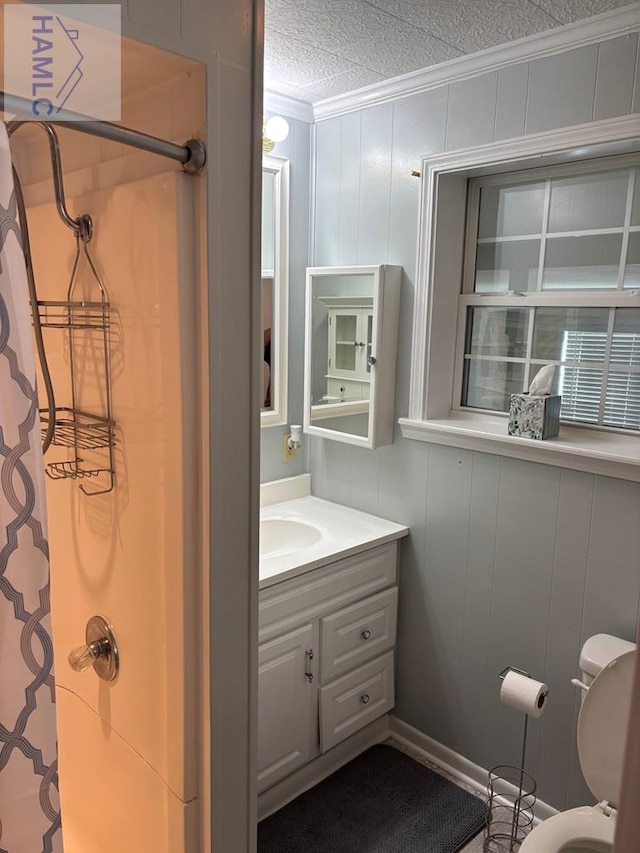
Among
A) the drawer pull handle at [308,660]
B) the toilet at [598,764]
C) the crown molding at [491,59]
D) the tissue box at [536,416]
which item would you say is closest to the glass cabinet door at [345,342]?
the tissue box at [536,416]

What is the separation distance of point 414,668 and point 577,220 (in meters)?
1.66

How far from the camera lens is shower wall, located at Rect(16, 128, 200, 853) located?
3.67ft

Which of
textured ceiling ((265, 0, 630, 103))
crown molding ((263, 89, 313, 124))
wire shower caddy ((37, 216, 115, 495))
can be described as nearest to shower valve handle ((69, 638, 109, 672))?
wire shower caddy ((37, 216, 115, 495))

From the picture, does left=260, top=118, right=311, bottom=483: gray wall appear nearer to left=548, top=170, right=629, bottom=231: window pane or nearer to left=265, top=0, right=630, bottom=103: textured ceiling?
left=265, top=0, right=630, bottom=103: textured ceiling

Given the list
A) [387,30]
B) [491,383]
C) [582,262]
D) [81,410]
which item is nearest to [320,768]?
[491,383]

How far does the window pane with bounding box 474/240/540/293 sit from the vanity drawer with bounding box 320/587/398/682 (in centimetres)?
115

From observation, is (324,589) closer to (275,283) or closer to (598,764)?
(598,764)

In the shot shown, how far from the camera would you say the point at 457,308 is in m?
2.30

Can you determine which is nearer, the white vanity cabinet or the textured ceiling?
the textured ceiling

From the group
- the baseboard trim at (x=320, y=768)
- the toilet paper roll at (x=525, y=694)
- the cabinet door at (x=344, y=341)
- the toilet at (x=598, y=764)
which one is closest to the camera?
the toilet at (x=598, y=764)

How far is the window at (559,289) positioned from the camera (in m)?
1.92

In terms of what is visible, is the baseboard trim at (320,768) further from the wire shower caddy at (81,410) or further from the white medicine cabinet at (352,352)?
the wire shower caddy at (81,410)

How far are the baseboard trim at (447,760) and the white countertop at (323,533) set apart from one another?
765 mm

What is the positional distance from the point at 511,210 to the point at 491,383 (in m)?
0.58
